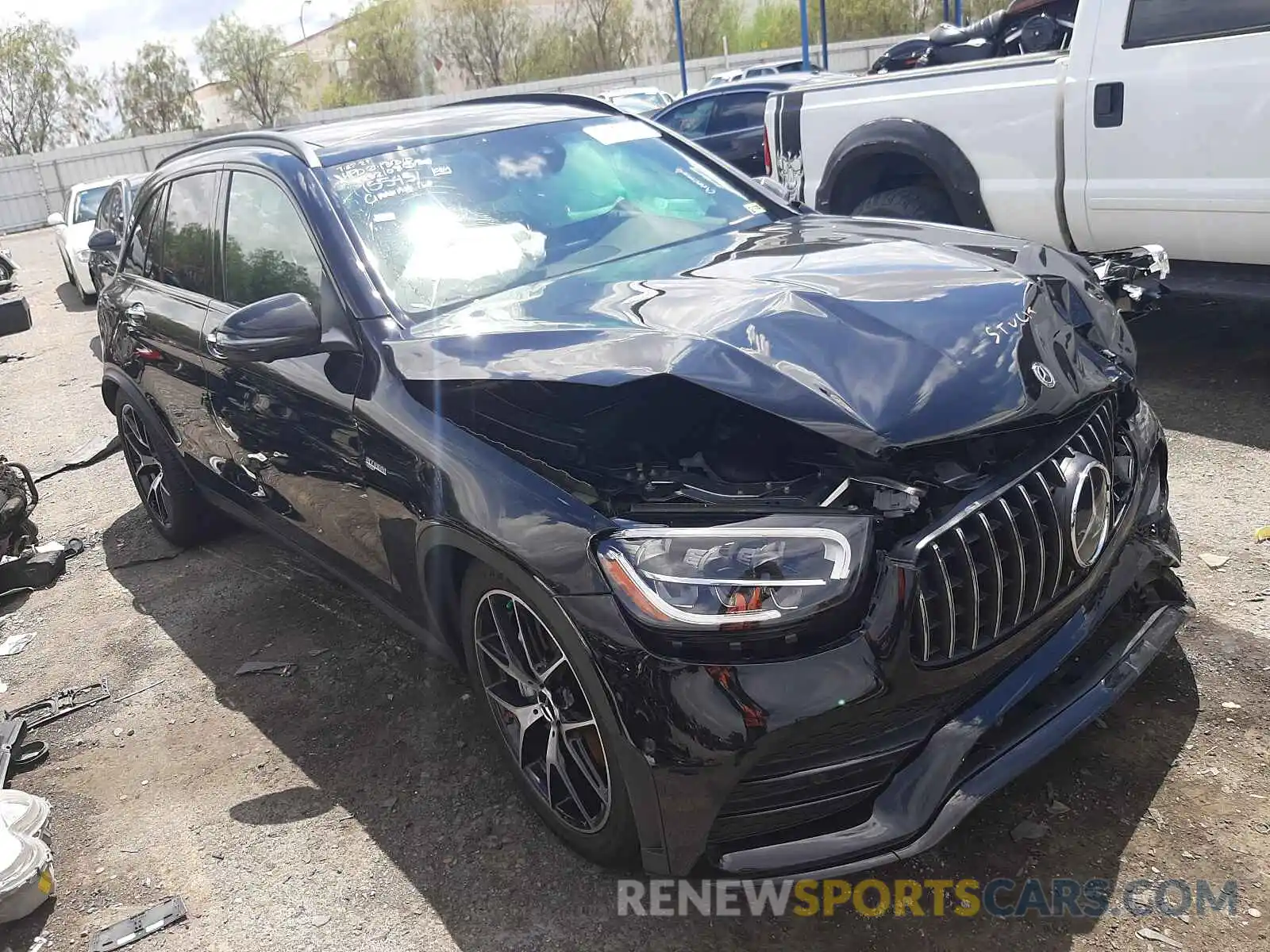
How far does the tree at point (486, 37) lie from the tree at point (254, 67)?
1098 cm

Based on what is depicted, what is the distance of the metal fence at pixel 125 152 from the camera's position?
126 ft

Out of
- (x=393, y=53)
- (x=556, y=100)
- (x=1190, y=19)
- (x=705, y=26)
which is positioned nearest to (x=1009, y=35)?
(x=1190, y=19)

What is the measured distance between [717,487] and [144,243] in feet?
12.3

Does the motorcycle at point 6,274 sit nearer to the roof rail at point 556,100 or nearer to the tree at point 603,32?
the roof rail at point 556,100

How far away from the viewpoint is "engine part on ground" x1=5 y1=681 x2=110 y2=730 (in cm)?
391

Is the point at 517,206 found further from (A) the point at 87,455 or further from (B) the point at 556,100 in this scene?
(A) the point at 87,455

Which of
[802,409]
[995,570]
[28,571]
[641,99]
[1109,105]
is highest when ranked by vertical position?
[641,99]

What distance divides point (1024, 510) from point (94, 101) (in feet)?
248

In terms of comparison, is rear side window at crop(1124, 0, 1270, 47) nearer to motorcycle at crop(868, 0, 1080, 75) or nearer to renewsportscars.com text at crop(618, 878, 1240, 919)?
motorcycle at crop(868, 0, 1080, 75)

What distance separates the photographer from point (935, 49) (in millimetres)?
7293

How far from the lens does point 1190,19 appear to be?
4777 millimetres

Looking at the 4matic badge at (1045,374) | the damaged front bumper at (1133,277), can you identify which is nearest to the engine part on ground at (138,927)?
the 4matic badge at (1045,374)

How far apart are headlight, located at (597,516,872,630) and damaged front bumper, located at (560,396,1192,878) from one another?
3.1 inches

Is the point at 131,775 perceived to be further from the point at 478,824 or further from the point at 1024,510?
the point at 1024,510
